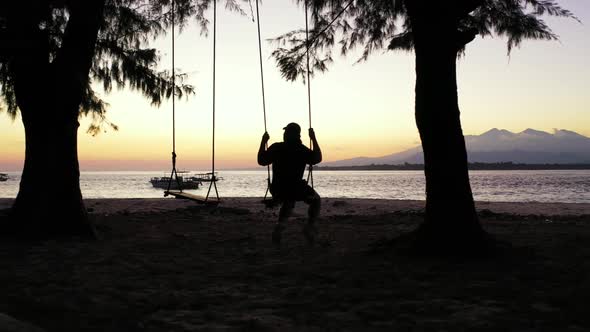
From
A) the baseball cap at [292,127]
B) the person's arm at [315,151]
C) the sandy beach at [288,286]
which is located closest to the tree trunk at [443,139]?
the sandy beach at [288,286]

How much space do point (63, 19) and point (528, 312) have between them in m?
8.81

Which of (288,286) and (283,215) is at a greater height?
(283,215)

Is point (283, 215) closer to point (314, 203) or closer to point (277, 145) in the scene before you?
point (314, 203)

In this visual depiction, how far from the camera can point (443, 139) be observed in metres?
5.88

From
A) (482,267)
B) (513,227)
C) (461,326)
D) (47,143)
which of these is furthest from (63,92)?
(513,227)

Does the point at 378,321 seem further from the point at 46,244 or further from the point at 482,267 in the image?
the point at 46,244

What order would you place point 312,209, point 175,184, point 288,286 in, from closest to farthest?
point 288,286, point 312,209, point 175,184

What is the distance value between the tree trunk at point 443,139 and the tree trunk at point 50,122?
5131 millimetres

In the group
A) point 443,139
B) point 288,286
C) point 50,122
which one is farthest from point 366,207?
point 288,286

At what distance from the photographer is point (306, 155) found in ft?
21.8

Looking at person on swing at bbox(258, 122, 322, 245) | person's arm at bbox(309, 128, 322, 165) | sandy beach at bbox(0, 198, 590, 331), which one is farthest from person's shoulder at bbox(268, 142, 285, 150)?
sandy beach at bbox(0, 198, 590, 331)

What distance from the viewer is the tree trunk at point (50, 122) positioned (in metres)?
8.00

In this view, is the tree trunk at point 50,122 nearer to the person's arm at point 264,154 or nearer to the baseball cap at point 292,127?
the person's arm at point 264,154

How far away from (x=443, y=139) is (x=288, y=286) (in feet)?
8.24
